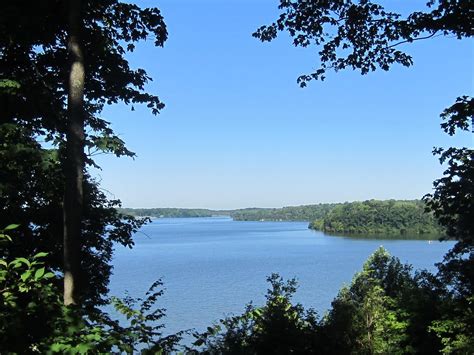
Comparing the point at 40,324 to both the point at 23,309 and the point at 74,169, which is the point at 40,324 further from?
the point at 74,169

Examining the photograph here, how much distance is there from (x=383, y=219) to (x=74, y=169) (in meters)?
113

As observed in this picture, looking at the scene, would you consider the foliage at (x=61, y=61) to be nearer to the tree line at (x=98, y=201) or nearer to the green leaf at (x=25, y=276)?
the tree line at (x=98, y=201)

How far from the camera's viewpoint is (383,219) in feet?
367

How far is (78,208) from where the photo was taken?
17.4 feet

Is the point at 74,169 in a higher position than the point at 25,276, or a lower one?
higher

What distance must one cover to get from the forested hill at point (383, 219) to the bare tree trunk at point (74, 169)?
348 ft

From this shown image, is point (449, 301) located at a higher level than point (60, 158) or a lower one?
lower

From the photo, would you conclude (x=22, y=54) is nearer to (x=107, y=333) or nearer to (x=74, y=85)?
(x=74, y=85)

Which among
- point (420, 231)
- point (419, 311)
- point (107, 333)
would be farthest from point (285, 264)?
point (420, 231)

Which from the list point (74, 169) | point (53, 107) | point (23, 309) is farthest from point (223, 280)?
point (23, 309)

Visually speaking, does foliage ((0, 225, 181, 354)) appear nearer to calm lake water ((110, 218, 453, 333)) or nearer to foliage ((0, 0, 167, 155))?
foliage ((0, 0, 167, 155))

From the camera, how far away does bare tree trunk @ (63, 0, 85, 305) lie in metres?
5.11

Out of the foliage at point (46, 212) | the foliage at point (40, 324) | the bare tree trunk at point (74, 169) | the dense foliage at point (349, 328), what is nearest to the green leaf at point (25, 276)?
the foliage at point (40, 324)

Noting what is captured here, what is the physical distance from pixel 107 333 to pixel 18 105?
655cm
